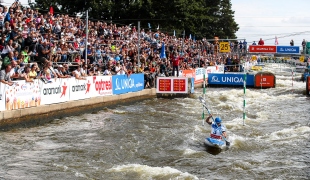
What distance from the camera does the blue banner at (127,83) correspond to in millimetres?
27312

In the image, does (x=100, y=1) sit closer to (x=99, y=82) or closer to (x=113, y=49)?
(x=113, y=49)

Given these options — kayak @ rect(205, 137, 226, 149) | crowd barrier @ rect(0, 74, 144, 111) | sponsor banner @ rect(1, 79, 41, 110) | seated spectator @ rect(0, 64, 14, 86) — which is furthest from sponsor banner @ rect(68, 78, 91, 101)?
kayak @ rect(205, 137, 226, 149)

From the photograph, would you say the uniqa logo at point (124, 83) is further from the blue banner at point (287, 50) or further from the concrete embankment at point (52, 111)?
the blue banner at point (287, 50)

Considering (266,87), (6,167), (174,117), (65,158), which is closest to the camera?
(6,167)

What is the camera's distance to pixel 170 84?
31812mm

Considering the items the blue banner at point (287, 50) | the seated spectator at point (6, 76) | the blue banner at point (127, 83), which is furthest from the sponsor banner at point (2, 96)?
the blue banner at point (287, 50)

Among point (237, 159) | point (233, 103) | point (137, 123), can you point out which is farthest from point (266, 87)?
point (237, 159)

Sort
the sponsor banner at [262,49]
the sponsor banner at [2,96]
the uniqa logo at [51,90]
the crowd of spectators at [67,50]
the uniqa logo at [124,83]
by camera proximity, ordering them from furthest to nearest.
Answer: the sponsor banner at [262,49] → the uniqa logo at [124,83] → the uniqa logo at [51,90] → the crowd of spectators at [67,50] → the sponsor banner at [2,96]

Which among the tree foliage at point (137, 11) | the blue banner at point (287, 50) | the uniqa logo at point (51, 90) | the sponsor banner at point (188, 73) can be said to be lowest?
the uniqa logo at point (51, 90)

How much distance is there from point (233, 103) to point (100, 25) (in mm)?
10073

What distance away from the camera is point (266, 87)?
138 feet

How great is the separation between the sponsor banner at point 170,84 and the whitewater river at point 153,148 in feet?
19.0

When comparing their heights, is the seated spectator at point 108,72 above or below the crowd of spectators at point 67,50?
below

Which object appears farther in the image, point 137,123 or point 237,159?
point 137,123
